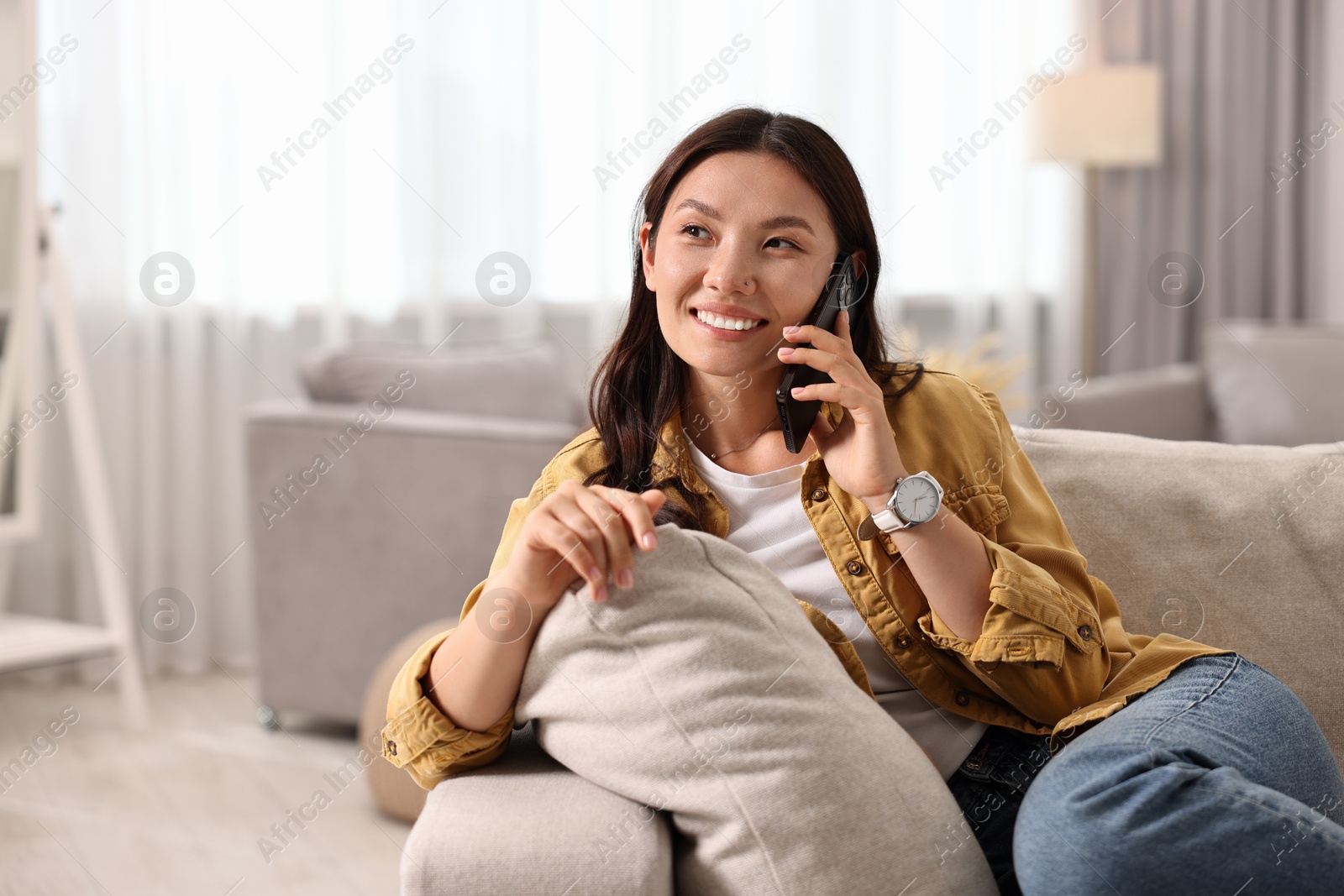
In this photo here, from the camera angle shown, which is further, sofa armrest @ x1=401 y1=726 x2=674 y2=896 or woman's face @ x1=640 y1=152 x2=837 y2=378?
woman's face @ x1=640 y1=152 x2=837 y2=378

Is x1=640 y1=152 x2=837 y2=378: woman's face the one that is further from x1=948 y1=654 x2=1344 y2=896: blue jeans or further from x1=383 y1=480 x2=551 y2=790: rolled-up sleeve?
x1=948 y1=654 x2=1344 y2=896: blue jeans

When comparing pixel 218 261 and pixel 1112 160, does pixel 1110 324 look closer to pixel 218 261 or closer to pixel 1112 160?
pixel 1112 160

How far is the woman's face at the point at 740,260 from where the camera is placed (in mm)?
1198

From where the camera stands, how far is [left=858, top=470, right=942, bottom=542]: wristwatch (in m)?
1.10

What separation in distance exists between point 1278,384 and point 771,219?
213 cm

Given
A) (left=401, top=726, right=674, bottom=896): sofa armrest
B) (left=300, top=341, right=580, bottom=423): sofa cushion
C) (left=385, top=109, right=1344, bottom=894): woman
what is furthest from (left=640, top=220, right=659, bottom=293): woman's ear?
(left=300, top=341, right=580, bottom=423): sofa cushion

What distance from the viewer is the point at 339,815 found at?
7.32ft

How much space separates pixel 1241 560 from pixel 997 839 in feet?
1.53

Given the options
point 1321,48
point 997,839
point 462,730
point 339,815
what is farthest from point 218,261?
point 1321,48

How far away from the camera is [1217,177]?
399 centimetres

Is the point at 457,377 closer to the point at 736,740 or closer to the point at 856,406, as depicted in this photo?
the point at 856,406

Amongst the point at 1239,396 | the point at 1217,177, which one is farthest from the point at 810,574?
the point at 1217,177

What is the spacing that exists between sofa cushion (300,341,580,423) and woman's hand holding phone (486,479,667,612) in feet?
5.84

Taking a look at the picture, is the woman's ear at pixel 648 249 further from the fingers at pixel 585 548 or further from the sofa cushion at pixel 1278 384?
the sofa cushion at pixel 1278 384
